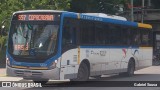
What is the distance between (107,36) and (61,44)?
4.57 meters

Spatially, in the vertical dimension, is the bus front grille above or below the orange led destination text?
below

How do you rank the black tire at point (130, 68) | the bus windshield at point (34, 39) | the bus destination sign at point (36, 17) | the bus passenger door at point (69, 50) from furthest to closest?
the black tire at point (130, 68) < the bus destination sign at point (36, 17) < the bus passenger door at point (69, 50) < the bus windshield at point (34, 39)

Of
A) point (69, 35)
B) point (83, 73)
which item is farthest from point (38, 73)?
point (83, 73)

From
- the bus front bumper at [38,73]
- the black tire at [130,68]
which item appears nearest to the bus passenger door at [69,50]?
the bus front bumper at [38,73]

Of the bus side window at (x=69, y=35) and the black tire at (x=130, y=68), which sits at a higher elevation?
the bus side window at (x=69, y=35)

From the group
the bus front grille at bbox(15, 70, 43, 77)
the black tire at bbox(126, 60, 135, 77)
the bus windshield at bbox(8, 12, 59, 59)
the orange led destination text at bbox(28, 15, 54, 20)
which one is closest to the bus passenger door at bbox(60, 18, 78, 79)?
the bus windshield at bbox(8, 12, 59, 59)

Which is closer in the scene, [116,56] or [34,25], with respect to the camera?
[34,25]

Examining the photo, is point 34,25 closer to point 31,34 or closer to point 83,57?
point 31,34

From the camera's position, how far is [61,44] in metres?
17.5

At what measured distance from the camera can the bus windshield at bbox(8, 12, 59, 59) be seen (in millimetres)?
17438

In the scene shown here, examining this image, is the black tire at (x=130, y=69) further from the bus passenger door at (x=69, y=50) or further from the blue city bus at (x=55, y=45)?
the bus passenger door at (x=69, y=50)

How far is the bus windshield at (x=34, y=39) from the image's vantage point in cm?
1744

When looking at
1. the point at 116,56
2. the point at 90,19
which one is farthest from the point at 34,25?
the point at 116,56

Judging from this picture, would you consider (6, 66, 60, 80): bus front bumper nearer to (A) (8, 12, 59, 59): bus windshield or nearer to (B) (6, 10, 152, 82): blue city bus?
(B) (6, 10, 152, 82): blue city bus
